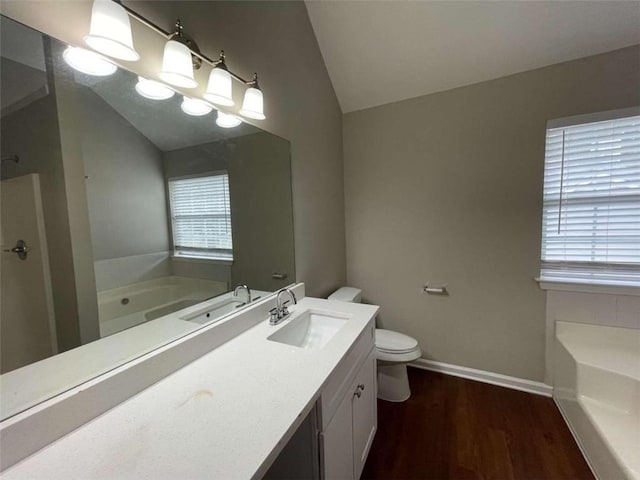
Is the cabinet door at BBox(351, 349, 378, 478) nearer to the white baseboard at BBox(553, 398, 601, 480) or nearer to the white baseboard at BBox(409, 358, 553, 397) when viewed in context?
the white baseboard at BBox(409, 358, 553, 397)

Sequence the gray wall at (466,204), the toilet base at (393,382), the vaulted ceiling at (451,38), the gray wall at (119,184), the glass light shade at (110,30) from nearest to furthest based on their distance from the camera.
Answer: the glass light shade at (110,30)
the gray wall at (119,184)
the vaulted ceiling at (451,38)
the gray wall at (466,204)
the toilet base at (393,382)

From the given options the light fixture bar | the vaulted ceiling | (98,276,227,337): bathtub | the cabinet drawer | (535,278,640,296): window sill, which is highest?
the vaulted ceiling

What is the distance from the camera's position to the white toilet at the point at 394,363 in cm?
185

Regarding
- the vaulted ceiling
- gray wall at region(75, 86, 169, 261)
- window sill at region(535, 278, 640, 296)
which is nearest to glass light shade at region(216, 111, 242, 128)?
gray wall at region(75, 86, 169, 261)

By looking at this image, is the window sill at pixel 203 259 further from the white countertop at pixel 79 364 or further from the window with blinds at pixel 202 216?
the white countertop at pixel 79 364

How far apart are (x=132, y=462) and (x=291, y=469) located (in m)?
0.61

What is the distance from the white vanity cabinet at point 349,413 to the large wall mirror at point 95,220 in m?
0.64

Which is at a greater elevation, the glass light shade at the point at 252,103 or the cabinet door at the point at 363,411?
the glass light shade at the point at 252,103

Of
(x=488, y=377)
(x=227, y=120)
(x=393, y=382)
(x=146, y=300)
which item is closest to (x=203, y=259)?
(x=146, y=300)

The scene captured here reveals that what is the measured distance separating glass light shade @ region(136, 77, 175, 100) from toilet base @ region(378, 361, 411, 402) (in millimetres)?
2043

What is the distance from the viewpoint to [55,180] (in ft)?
2.51

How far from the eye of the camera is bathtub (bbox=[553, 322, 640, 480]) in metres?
1.26

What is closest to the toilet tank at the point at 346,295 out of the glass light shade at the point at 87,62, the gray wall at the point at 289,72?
the gray wall at the point at 289,72

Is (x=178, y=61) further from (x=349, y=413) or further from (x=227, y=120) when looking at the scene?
(x=349, y=413)
